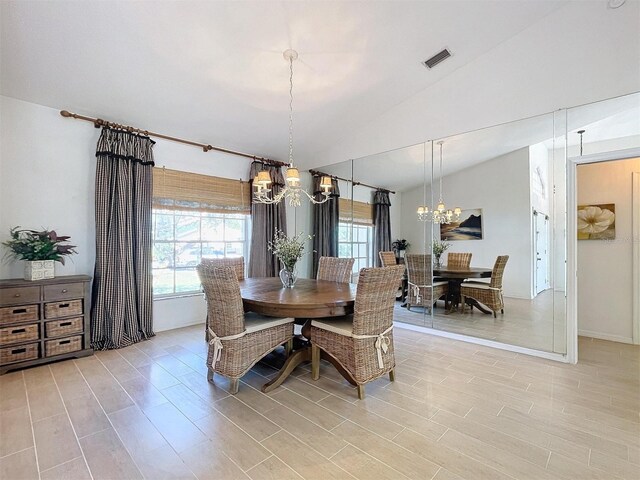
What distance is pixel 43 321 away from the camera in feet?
9.39

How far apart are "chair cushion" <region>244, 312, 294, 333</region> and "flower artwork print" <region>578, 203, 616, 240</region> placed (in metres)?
3.89

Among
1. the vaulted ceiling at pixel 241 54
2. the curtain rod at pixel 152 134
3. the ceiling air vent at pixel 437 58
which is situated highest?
the ceiling air vent at pixel 437 58

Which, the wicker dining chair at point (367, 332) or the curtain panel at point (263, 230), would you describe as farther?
the curtain panel at point (263, 230)

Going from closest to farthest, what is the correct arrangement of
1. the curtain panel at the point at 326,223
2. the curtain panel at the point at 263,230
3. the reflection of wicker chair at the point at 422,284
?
the reflection of wicker chair at the point at 422,284 < the curtain panel at the point at 263,230 < the curtain panel at the point at 326,223

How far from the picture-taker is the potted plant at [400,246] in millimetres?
4371

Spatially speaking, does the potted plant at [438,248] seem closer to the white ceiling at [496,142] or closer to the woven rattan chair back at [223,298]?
the white ceiling at [496,142]

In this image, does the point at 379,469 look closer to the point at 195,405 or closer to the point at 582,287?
the point at 195,405

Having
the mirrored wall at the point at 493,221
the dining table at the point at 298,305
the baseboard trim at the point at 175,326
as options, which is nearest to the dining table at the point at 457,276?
the mirrored wall at the point at 493,221

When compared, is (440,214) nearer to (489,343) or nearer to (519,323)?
(519,323)

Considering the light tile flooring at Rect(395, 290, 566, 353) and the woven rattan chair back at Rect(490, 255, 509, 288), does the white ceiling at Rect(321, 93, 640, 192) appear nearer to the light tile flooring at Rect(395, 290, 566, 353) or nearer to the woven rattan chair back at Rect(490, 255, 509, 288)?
the woven rattan chair back at Rect(490, 255, 509, 288)

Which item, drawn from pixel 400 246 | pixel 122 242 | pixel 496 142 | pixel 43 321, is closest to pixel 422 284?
pixel 400 246

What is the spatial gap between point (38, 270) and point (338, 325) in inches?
117

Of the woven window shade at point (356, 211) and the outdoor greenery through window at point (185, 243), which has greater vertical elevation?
the woven window shade at point (356, 211)

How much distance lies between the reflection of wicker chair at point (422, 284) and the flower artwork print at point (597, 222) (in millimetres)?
1839
